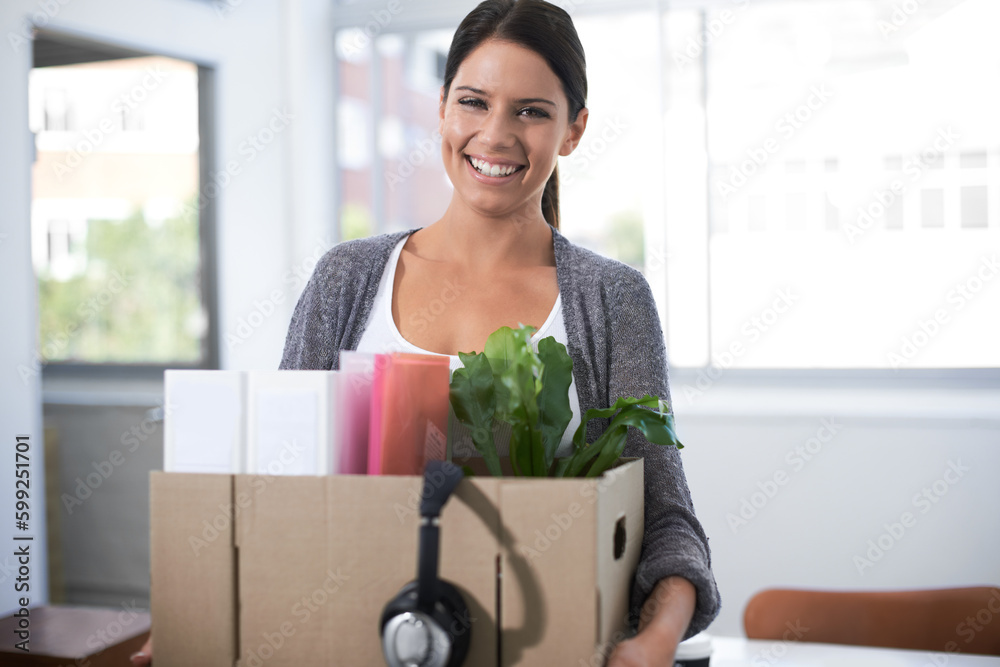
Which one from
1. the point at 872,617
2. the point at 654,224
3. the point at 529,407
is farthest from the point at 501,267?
the point at 654,224

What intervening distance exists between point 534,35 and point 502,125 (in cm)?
14

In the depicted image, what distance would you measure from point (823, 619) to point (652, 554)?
125 centimetres

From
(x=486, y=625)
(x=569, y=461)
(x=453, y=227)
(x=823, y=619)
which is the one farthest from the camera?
(x=823, y=619)

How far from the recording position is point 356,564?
2.40 feet

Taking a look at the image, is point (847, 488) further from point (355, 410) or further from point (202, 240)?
point (202, 240)

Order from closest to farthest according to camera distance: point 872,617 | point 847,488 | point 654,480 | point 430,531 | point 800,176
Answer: point 430,531 < point 654,480 < point 872,617 < point 847,488 < point 800,176

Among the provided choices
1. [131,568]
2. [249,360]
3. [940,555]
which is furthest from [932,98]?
[131,568]

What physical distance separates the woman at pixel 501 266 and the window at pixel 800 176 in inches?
84.8

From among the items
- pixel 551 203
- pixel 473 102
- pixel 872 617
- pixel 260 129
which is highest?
pixel 260 129

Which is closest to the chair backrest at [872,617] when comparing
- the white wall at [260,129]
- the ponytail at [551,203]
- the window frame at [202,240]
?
the ponytail at [551,203]

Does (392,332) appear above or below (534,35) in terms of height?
below

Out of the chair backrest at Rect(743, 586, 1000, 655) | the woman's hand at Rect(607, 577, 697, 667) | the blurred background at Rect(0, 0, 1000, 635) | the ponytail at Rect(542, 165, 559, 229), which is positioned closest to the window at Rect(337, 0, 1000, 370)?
the blurred background at Rect(0, 0, 1000, 635)

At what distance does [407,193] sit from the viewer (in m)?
3.90

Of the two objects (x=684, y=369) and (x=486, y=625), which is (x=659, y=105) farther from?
(x=486, y=625)
